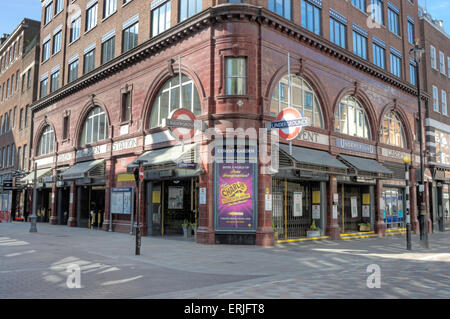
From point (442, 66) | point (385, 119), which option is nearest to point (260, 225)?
point (385, 119)

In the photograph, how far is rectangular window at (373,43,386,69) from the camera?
28259 millimetres

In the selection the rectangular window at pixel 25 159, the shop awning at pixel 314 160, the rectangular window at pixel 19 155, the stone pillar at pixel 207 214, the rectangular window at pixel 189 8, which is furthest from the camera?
the rectangular window at pixel 19 155

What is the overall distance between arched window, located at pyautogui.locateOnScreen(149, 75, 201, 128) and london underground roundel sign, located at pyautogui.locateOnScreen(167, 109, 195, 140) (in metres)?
0.85

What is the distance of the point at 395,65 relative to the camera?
100.0 ft

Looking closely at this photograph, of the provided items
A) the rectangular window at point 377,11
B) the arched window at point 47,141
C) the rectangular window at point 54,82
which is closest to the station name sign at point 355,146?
the rectangular window at point 377,11

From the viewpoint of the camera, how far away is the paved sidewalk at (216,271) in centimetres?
830

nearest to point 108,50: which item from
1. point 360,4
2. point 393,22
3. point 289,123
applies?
point 289,123

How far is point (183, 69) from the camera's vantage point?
20.8 meters

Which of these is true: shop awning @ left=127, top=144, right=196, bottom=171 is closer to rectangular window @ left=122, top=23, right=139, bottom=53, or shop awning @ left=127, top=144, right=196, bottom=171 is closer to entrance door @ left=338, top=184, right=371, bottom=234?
rectangular window @ left=122, top=23, right=139, bottom=53

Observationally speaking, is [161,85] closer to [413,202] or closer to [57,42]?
[57,42]

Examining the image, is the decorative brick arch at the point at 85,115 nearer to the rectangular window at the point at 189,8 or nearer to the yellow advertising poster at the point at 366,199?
the rectangular window at the point at 189,8

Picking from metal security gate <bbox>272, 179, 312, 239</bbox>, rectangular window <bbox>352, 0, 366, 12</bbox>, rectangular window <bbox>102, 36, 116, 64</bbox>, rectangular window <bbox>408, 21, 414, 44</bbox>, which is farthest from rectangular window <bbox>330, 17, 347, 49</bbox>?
rectangular window <bbox>102, 36, 116, 64</bbox>

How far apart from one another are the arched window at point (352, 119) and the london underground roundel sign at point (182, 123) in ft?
31.2
